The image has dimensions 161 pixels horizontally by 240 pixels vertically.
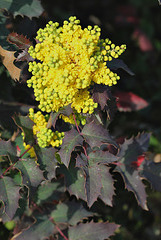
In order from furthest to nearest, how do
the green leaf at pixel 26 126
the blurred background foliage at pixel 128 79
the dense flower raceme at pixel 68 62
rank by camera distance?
the blurred background foliage at pixel 128 79, the green leaf at pixel 26 126, the dense flower raceme at pixel 68 62

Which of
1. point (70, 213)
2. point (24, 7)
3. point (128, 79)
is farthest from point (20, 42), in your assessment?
point (128, 79)

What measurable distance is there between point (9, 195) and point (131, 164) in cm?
63

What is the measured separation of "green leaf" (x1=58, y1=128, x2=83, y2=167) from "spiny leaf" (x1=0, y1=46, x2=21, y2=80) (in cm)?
32

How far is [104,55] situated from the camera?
126 cm

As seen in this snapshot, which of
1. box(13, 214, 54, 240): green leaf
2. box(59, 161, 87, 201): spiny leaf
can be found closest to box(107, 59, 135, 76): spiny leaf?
box(59, 161, 87, 201): spiny leaf

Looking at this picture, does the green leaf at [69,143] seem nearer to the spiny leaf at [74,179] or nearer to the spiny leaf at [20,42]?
the spiny leaf at [74,179]

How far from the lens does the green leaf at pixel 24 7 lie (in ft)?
4.73

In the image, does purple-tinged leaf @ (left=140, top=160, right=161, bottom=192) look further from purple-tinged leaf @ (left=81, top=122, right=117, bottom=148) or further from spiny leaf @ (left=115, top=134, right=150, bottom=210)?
purple-tinged leaf @ (left=81, top=122, right=117, bottom=148)

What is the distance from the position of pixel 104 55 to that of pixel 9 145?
57 cm

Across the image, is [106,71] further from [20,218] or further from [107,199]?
[20,218]

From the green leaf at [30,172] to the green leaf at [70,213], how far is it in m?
0.41

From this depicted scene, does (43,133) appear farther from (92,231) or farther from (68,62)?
(92,231)

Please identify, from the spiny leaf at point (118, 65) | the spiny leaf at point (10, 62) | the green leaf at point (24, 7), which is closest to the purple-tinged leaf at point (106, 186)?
the spiny leaf at point (118, 65)

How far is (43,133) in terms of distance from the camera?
1.31 metres
